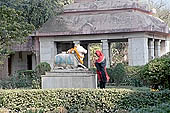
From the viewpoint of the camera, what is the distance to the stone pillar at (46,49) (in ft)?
77.1

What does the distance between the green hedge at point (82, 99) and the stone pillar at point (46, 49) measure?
11708 millimetres

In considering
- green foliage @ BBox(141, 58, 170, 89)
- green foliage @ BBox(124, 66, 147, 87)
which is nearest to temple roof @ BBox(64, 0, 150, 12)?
green foliage @ BBox(124, 66, 147, 87)

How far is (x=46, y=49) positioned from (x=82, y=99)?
12.8 meters

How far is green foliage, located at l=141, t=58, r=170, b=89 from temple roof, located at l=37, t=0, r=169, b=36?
346 inches

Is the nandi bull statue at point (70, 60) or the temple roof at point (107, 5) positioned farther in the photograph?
the temple roof at point (107, 5)

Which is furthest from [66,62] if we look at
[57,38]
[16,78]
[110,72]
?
[57,38]

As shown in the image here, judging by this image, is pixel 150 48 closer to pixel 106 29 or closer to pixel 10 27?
pixel 106 29

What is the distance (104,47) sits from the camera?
74.2ft

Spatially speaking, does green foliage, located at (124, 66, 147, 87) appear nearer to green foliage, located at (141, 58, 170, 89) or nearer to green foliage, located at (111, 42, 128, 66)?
green foliage, located at (141, 58, 170, 89)

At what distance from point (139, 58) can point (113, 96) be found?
11225 mm

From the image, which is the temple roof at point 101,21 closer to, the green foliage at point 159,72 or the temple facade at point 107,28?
the temple facade at point 107,28

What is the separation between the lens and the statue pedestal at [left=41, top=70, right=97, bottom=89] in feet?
45.4

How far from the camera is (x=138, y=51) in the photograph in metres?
21.9

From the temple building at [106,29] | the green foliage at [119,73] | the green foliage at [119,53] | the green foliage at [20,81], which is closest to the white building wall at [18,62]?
the temple building at [106,29]
